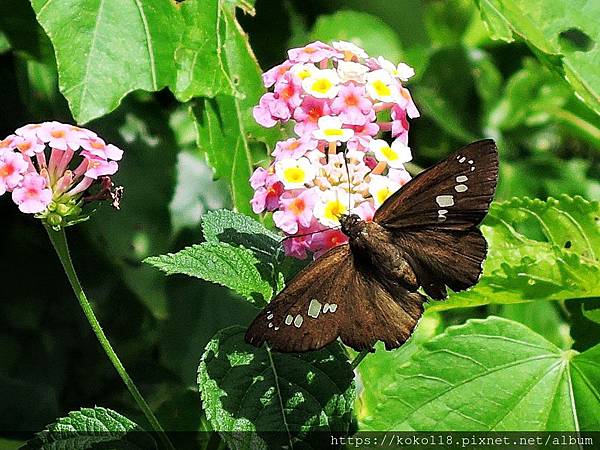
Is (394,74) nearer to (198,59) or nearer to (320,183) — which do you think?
(320,183)

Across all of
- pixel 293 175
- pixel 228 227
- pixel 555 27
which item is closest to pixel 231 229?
pixel 228 227

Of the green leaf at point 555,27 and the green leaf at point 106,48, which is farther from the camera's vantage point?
the green leaf at point 555,27

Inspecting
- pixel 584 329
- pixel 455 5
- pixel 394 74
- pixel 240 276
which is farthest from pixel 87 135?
pixel 455 5

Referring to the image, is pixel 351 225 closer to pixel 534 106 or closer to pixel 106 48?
pixel 106 48

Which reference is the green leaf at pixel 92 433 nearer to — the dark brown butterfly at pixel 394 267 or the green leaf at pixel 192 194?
the dark brown butterfly at pixel 394 267

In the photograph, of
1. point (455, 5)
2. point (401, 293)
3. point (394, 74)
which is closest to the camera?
point (401, 293)

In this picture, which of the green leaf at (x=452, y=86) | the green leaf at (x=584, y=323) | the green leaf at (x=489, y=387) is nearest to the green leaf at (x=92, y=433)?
the green leaf at (x=489, y=387)

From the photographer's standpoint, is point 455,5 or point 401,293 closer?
point 401,293
